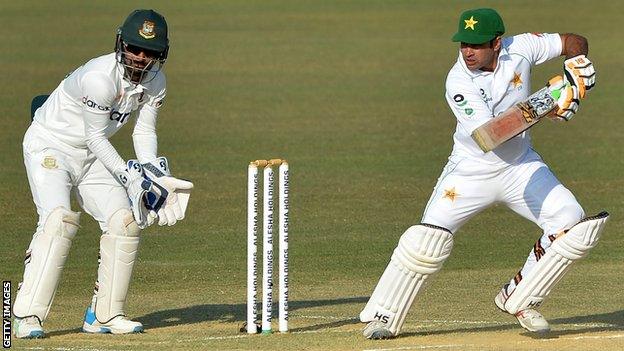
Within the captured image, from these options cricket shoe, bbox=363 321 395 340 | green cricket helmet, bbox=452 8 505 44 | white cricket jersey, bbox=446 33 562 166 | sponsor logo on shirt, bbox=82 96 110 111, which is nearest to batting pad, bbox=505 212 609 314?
white cricket jersey, bbox=446 33 562 166

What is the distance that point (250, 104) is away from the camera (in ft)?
77.9

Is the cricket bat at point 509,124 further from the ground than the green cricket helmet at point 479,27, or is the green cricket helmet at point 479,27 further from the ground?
the green cricket helmet at point 479,27

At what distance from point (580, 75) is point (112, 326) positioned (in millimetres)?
3127

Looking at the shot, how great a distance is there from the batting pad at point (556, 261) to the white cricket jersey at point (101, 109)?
233 centimetres

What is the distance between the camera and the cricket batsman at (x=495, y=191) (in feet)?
29.1

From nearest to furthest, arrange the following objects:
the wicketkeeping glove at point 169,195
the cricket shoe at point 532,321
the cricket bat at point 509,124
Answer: the cricket bat at point 509,124 < the cricket shoe at point 532,321 < the wicketkeeping glove at point 169,195

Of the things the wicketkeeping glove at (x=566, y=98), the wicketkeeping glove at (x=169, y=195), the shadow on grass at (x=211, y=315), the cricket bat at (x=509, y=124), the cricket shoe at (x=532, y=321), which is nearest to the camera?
the cricket bat at (x=509, y=124)

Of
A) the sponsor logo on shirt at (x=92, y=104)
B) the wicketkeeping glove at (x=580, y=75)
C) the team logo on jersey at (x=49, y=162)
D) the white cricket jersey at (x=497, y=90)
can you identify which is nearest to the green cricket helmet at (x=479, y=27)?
the white cricket jersey at (x=497, y=90)

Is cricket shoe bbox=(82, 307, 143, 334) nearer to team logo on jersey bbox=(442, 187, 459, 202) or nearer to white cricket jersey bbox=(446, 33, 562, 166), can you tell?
team logo on jersey bbox=(442, 187, 459, 202)

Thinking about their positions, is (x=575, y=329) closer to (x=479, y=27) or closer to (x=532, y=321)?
(x=532, y=321)

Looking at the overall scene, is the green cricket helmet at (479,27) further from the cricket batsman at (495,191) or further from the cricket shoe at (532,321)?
the cricket shoe at (532,321)

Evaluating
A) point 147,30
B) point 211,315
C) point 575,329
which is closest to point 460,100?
point 575,329

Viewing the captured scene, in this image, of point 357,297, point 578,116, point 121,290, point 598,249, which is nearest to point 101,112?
point 121,290

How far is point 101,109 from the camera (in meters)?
9.19
